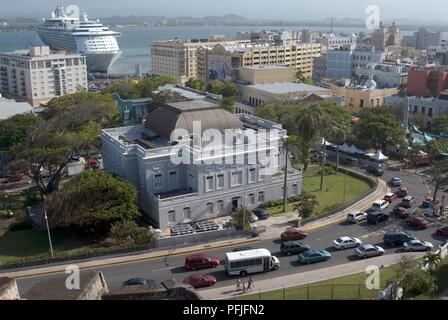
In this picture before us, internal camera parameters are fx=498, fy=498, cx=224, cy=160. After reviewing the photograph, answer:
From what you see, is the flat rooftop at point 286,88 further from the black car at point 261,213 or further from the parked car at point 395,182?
the black car at point 261,213

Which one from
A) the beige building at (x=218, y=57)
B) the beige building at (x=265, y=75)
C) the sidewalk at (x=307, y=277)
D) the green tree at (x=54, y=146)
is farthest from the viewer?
the beige building at (x=218, y=57)

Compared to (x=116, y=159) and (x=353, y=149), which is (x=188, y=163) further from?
(x=353, y=149)

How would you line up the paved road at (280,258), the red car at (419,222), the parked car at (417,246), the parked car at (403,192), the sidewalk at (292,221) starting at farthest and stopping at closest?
the parked car at (403,192), the sidewalk at (292,221), the red car at (419,222), the parked car at (417,246), the paved road at (280,258)

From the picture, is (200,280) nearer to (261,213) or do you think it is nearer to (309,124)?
(261,213)

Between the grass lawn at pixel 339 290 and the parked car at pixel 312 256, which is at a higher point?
the grass lawn at pixel 339 290

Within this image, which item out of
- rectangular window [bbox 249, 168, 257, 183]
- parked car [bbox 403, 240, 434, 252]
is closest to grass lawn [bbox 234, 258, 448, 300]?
parked car [bbox 403, 240, 434, 252]

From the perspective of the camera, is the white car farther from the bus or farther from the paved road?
the bus

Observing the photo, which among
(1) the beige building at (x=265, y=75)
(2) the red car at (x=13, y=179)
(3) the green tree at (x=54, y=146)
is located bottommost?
(2) the red car at (x=13, y=179)

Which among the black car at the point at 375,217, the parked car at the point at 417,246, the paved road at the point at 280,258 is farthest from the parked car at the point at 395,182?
the parked car at the point at 417,246

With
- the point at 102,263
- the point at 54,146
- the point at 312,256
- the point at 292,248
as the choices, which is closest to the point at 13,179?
the point at 54,146
